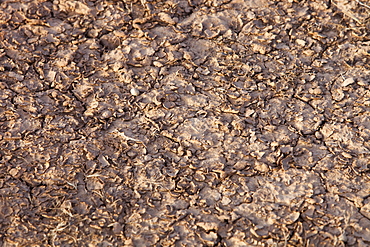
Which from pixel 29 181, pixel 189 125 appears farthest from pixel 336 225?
pixel 29 181

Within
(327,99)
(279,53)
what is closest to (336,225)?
(327,99)

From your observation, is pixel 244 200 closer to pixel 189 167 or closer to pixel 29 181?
pixel 189 167

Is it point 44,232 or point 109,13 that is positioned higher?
point 109,13

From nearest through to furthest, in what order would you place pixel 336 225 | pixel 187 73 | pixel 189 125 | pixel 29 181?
1. pixel 336 225
2. pixel 29 181
3. pixel 189 125
4. pixel 187 73

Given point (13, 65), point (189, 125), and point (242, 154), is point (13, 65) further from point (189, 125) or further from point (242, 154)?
point (242, 154)

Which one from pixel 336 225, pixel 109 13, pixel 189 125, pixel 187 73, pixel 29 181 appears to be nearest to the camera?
pixel 336 225

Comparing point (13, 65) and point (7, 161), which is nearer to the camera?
point (7, 161)

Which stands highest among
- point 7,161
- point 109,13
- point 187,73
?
point 109,13
